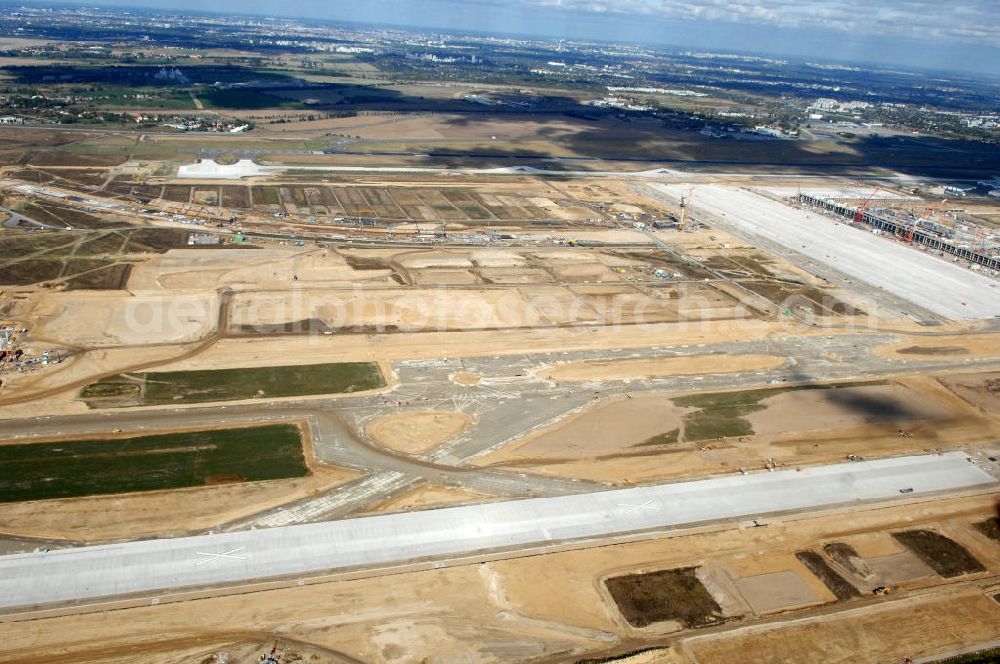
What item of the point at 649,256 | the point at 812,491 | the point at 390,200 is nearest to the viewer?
the point at 812,491

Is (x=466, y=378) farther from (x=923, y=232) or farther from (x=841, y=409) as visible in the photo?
(x=923, y=232)

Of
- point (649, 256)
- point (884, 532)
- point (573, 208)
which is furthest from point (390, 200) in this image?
point (884, 532)

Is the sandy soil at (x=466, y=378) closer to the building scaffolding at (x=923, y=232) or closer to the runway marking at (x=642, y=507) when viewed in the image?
the runway marking at (x=642, y=507)

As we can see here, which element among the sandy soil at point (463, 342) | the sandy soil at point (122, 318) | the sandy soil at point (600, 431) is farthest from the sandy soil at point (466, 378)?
the sandy soil at point (122, 318)

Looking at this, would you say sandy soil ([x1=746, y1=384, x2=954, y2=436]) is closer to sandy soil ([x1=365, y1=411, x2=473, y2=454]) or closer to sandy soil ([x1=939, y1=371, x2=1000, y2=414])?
sandy soil ([x1=939, y1=371, x2=1000, y2=414])

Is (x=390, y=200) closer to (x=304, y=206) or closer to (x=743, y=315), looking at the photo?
(x=304, y=206)

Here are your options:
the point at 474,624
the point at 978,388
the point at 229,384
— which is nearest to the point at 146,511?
the point at 229,384

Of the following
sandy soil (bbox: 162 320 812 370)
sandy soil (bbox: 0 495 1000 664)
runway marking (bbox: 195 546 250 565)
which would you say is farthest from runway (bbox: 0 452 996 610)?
sandy soil (bbox: 162 320 812 370)
